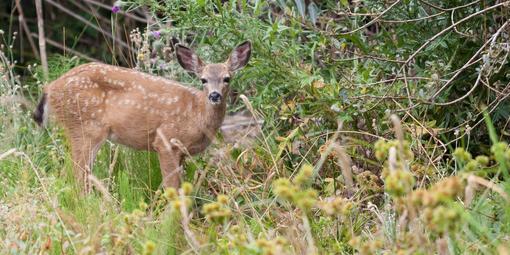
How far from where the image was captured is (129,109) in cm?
656

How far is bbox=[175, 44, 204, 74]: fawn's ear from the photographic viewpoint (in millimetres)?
6414

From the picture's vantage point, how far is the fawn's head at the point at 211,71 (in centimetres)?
632

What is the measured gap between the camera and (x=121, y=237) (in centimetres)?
376

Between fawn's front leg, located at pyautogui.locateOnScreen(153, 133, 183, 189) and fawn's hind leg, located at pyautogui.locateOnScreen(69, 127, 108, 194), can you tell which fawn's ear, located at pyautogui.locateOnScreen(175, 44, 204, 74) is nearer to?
fawn's front leg, located at pyautogui.locateOnScreen(153, 133, 183, 189)

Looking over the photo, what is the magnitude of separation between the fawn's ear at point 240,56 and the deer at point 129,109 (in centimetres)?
26

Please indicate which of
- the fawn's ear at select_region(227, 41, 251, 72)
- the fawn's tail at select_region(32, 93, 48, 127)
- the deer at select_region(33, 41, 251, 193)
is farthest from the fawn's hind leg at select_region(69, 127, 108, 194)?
the fawn's ear at select_region(227, 41, 251, 72)

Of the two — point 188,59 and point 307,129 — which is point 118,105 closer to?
point 188,59

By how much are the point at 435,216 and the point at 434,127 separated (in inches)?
119

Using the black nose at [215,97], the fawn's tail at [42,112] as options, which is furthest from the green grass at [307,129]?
the black nose at [215,97]

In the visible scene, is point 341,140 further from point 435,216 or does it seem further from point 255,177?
point 435,216

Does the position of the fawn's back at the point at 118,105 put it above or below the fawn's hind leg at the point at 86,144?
above

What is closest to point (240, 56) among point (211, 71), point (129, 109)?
point (211, 71)

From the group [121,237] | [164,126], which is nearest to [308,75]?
[164,126]

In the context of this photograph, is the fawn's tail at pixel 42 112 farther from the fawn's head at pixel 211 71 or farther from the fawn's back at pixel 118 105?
the fawn's head at pixel 211 71
